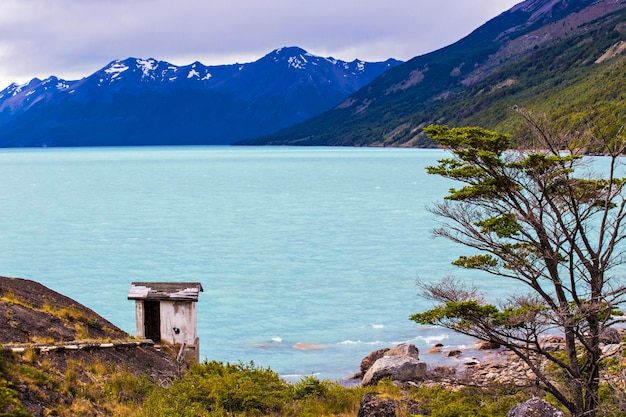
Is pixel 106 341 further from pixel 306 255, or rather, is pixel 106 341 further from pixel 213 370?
pixel 306 255

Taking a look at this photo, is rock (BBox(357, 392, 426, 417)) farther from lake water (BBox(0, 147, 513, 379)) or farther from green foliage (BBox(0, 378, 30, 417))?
lake water (BBox(0, 147, 513, 379))

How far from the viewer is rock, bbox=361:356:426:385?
25562mm

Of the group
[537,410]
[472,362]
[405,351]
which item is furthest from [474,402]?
[472,362]

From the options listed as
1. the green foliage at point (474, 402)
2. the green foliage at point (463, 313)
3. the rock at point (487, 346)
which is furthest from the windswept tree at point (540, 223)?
the rock at point (487, 346)

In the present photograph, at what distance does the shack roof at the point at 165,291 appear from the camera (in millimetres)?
22172

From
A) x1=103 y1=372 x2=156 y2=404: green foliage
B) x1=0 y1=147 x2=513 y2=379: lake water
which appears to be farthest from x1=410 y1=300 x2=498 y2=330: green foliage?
x1=0 y1=147 x2=513 y2=379: lake water

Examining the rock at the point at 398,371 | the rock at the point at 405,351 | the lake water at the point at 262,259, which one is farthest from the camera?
the lake water at the point at 262,259

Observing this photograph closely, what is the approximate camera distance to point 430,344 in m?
33.3

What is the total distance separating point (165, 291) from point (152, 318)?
1105mm

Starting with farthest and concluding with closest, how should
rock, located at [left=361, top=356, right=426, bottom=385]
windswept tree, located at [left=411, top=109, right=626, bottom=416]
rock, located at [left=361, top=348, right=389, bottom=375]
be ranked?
rock, located at [left=361, top=348, right=389, bottom=375]
rock, located at [left=361, top=356, right=426, bottom=385]
windswept tree, located at [left=411, top=109, right=626, bottom=416]

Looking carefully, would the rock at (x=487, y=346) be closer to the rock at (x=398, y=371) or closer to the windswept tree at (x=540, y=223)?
the rock at (x=398, y=371)

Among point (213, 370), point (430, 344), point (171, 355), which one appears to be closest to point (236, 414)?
point (213, 370)

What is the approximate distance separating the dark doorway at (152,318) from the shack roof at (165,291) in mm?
414

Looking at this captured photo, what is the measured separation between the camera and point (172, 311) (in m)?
22.3
